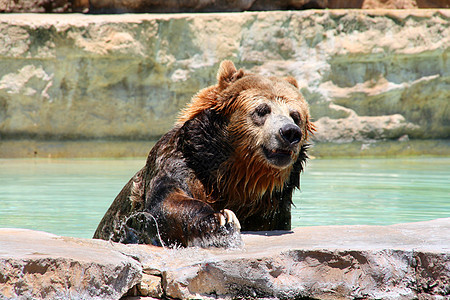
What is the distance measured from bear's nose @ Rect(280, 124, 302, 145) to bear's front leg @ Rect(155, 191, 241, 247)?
0.64m

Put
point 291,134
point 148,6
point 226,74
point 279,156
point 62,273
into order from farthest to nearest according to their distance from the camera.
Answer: point 148,6
point 226,74
point 279,156
point 291,134
point 62,273

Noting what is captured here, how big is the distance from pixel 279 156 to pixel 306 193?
160 inches

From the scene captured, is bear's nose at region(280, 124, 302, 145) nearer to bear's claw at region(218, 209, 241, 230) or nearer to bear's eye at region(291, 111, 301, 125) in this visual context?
bear's eye at region(291, 111, 301, 125)

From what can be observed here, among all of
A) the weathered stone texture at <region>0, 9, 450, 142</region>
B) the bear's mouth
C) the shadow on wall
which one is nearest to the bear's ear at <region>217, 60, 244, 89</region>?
the bear's mouth

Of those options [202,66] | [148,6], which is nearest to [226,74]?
[202,66]

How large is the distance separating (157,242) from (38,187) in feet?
15.7

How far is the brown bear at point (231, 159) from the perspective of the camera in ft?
13.0

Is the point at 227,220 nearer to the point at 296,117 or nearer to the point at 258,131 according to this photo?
the point at 258,131

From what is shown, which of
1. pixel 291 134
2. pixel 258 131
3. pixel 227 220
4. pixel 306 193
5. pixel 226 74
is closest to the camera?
pixel 227 220

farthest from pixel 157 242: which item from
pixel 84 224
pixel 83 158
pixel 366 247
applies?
pixel 83 158

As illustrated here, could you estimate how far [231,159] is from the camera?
4184 millimetres

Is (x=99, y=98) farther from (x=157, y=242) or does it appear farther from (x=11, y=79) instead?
(x=157, y=242)

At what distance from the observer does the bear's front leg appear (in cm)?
338

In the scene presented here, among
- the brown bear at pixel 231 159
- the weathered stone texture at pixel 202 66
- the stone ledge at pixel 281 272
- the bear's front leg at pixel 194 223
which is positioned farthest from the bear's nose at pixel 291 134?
the weathered stone texture at pixel 202 66
